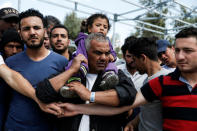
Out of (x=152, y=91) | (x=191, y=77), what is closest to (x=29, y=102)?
(x=152, y=91)

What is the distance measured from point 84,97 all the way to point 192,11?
288 inches

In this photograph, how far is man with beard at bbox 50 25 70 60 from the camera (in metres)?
3.64

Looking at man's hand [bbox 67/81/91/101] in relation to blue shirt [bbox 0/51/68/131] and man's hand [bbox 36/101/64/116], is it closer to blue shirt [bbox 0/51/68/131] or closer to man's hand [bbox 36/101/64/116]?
man's hand [bbox 36/101/64/116]

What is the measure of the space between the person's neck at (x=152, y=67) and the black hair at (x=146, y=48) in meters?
0.06

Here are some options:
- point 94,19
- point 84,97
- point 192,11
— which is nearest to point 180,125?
point 84,97

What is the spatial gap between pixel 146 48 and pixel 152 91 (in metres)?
0.82

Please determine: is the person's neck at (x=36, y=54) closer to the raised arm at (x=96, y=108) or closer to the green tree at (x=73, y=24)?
the raised arm at (x=96, y=108)

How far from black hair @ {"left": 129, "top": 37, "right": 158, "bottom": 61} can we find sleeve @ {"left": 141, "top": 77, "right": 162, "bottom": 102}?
2.36 feet

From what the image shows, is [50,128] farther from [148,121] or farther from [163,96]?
[163,96]

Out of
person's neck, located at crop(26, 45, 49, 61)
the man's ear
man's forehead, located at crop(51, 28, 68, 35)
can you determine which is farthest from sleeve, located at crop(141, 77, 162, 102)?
man's forehead, located at crop(51, 28, 68, 35)

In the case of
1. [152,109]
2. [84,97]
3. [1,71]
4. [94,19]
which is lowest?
[152,109]

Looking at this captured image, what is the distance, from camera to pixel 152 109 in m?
1.84

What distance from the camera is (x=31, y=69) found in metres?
1.97

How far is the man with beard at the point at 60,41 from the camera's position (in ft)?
11.9
